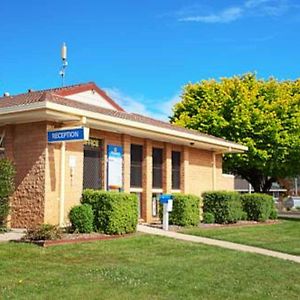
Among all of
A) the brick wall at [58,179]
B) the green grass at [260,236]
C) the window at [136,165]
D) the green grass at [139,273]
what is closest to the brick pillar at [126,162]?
the window at [136,165]

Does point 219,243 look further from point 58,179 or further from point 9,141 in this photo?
point 9,141

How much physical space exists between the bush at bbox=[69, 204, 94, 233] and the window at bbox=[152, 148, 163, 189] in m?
6.85

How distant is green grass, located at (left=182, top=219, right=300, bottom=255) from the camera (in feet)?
52.0

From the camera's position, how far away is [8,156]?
16859 millimetres

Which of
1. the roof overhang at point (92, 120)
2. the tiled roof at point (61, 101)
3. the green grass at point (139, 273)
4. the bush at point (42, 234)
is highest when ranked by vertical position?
the tiled roof at point (61, 101)

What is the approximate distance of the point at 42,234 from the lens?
43.1 feet

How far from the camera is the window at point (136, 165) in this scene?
805 inches

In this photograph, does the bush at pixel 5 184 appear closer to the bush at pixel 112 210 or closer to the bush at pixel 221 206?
the bush at pixel 112 210

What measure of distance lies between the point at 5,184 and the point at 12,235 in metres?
1.43

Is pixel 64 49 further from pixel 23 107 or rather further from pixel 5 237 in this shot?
pixel 5 237

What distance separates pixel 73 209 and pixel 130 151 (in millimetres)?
5535

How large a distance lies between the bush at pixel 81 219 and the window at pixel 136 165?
5.47m

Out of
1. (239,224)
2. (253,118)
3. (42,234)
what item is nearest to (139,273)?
(42,234)

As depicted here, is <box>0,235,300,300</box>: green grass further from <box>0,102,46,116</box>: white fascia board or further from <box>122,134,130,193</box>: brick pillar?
<box>122,134,130,193</box>: brick pillar
